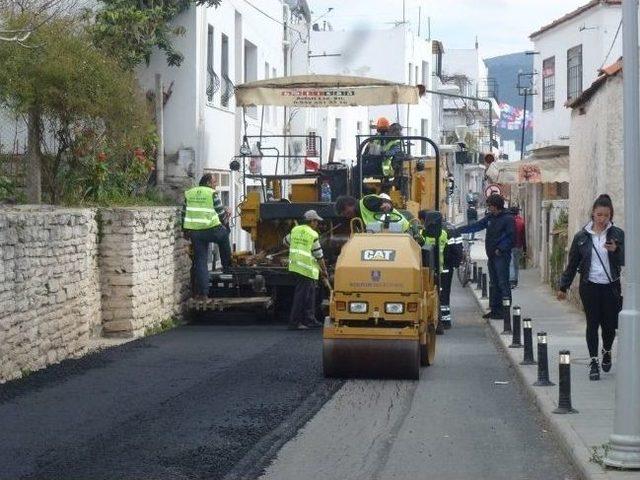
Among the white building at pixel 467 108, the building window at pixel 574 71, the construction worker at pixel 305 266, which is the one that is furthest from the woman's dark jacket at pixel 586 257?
the white building at pixel 467 108

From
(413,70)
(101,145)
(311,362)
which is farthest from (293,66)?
(311,362)

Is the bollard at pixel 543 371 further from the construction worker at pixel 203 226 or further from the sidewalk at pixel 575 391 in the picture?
the construction worker at pixel 203 226

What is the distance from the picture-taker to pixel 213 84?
2781 cm

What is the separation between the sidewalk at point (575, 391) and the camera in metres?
9.32

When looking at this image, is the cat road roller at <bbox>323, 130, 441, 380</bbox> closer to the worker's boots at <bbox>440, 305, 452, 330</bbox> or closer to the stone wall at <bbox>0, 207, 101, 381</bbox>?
the stone wall at <bbox>0, 207, 101, 381</bbox>

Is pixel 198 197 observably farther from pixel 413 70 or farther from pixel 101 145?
pixel 413 70

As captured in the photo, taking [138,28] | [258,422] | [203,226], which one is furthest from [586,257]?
[138,28]

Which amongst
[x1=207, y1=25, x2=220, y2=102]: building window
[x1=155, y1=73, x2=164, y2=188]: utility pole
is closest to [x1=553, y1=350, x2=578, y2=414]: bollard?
[x1=155, y1=73, x2=164, y2=188]: utility pole

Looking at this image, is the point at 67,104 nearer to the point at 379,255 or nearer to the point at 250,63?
the point at 379,255

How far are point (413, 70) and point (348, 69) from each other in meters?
4.80

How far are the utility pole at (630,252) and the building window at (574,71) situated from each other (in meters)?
24.9

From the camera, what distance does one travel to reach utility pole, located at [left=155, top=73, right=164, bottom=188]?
956 inches

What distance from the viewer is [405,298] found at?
13.4m

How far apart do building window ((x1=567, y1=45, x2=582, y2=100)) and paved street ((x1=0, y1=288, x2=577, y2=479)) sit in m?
19.0
